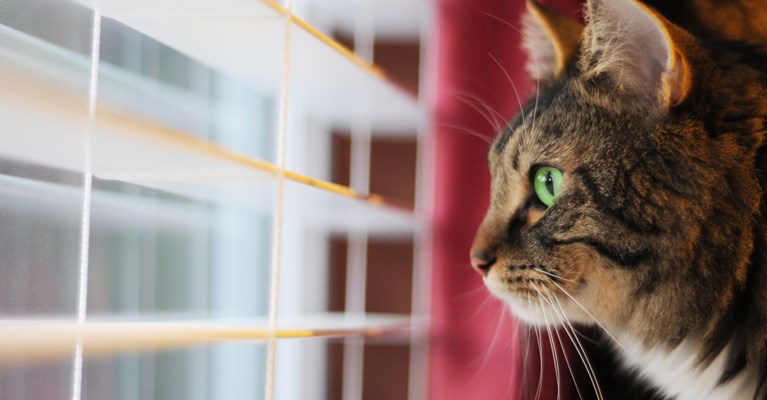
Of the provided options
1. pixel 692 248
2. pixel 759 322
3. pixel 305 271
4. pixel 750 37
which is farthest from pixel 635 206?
pixel 305 271

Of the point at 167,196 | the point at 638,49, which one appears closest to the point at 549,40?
the point at 638,49

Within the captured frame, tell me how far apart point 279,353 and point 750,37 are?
134 cm

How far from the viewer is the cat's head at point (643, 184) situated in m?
0.91

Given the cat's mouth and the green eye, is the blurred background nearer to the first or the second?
the cat's mouth

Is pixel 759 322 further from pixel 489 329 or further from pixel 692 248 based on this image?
pixel 489 329

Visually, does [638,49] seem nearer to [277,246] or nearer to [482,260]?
[482,260]

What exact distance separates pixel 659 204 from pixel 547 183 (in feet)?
0.50

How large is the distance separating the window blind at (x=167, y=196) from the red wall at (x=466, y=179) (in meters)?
0.14

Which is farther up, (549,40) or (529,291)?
(549,40)

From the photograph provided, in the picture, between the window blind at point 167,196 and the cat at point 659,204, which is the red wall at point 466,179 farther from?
the cat at point 659,204

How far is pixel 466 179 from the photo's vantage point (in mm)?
1565

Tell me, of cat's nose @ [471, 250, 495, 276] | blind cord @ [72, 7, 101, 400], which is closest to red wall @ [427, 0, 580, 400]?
cat's nose @ [471, 250, 495, 276]

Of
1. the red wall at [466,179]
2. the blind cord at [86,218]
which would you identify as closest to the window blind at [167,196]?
the blind cord at [86,218]

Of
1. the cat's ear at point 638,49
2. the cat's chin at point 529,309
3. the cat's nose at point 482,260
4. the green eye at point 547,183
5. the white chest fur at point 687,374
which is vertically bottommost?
the white chest fur at point 687,374
